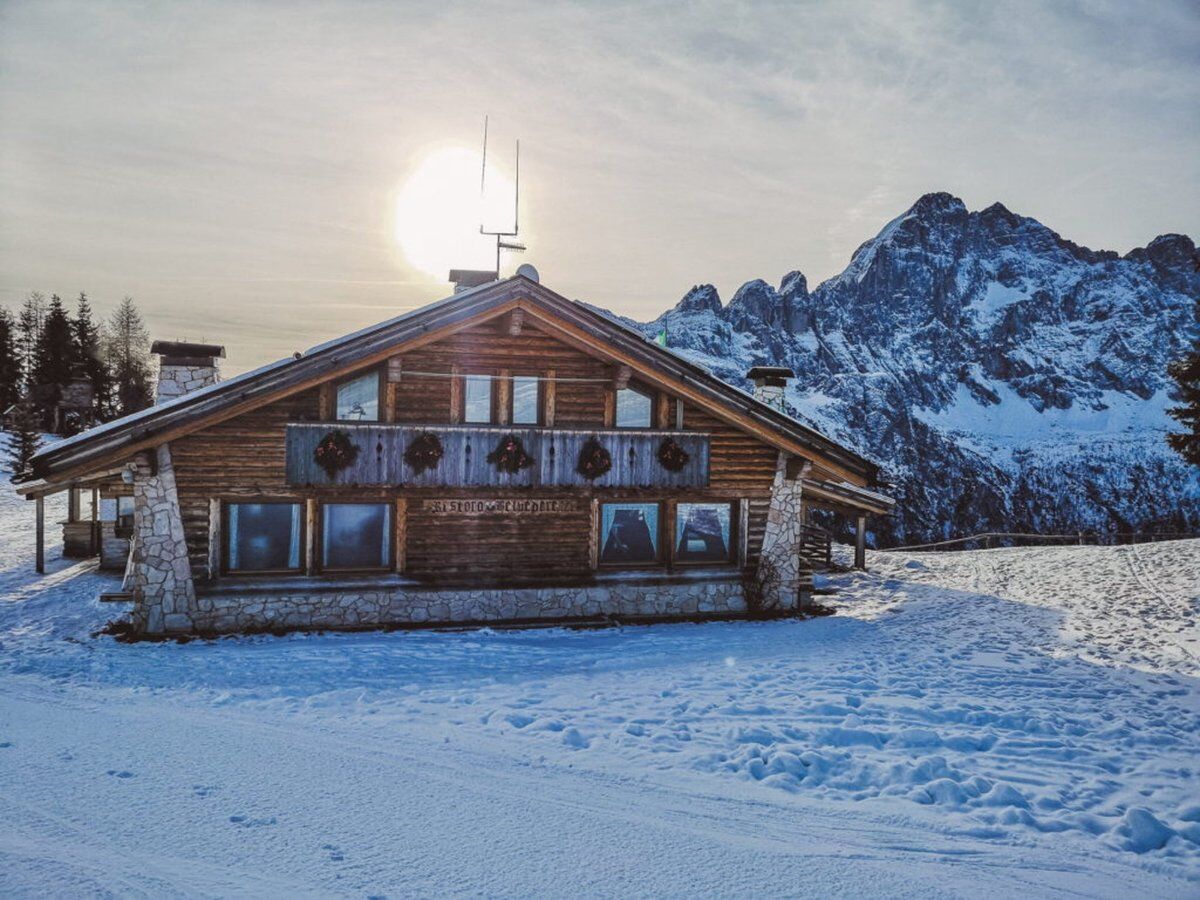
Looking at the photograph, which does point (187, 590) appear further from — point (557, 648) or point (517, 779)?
point (517, 779)

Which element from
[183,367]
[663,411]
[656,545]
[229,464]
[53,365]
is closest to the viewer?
[229,464]

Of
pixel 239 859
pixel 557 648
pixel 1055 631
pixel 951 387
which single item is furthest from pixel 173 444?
pixel 951 387

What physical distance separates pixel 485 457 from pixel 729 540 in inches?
205

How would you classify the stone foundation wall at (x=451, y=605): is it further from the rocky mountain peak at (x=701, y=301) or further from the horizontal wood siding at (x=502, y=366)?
the rocky mountain peak at (x=701, y=301)

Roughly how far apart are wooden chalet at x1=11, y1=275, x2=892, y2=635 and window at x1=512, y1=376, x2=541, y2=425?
0.04 metres

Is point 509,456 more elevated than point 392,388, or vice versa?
point 392,388

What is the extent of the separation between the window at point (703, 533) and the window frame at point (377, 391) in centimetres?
588

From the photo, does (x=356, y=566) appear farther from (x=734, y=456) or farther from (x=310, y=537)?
(x=734, y=456)

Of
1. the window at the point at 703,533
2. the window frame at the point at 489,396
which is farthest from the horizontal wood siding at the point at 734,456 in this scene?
the window frame at the point at 489,396

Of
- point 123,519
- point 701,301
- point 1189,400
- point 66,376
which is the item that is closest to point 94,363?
point 66,376

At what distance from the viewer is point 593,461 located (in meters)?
14.1

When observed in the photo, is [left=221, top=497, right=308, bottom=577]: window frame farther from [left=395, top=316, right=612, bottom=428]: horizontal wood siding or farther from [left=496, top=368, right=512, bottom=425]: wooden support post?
[left=496, top=368, right=512, bottom=425]: wooden support post

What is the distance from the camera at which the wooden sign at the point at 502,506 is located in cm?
1365

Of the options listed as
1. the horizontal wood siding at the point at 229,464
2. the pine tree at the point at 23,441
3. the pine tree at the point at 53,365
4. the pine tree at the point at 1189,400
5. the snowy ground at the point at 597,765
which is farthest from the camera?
the pine tree at the point at 53,365
